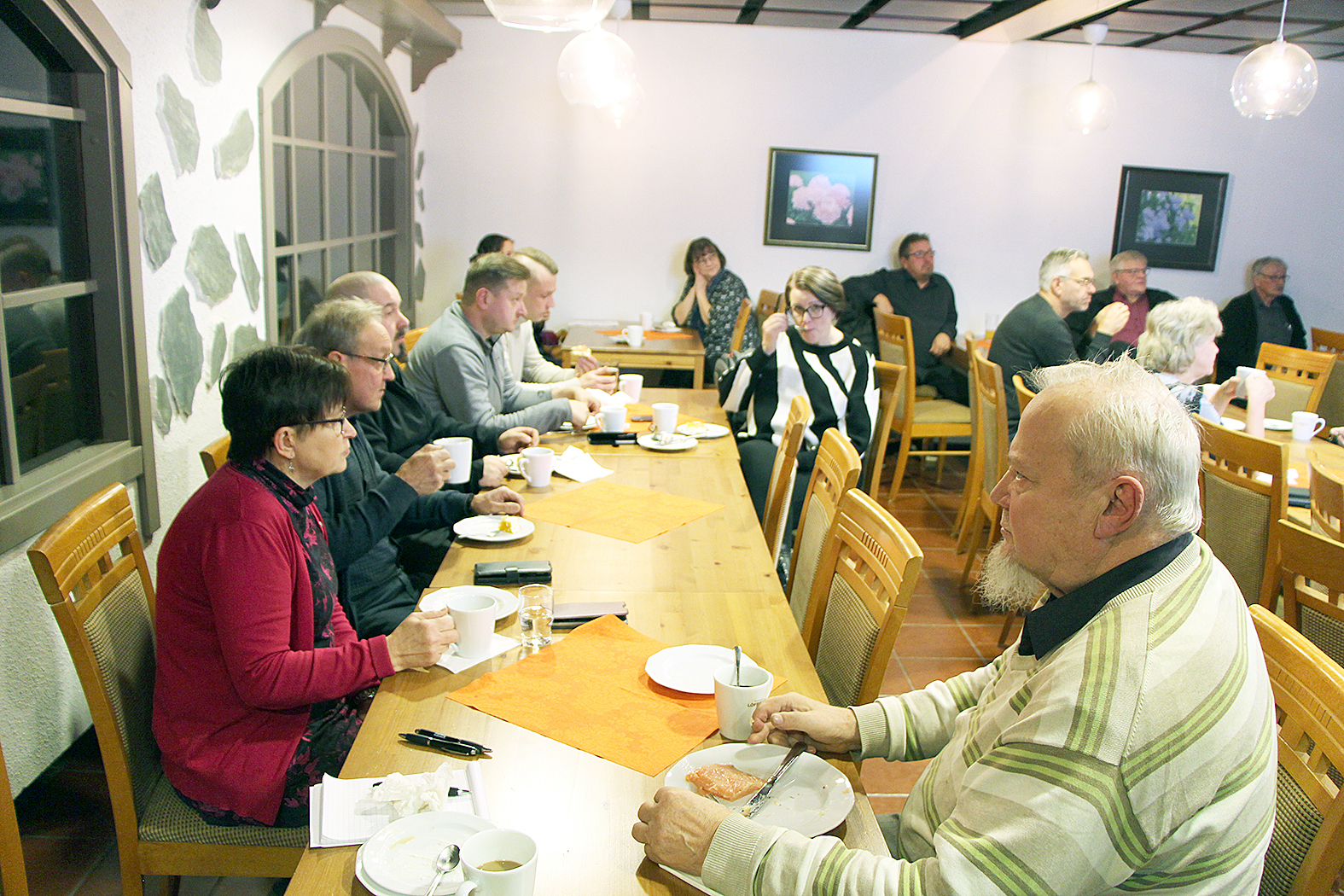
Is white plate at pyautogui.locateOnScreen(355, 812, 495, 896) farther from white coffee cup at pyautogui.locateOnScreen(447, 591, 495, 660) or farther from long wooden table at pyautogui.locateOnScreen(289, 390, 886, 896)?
white coffee cup at pyautogui.locateOnScreen(447, 591, 495, 660)

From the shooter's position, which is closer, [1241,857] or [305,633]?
[1241,857]

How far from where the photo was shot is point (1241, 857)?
3.28 feet

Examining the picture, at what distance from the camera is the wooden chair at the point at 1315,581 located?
195 centimetres

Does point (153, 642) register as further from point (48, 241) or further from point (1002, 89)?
point (1002, 89)

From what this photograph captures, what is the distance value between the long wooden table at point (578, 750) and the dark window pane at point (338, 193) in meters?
2.69

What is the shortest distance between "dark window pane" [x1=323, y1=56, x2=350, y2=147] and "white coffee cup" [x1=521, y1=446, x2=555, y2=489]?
2764 mm

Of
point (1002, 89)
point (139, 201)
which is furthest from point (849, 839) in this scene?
point (1002, 89)

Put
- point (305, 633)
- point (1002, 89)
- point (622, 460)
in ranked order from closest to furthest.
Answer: point (305, 633) < point (622, 460) < point (1002, 89)

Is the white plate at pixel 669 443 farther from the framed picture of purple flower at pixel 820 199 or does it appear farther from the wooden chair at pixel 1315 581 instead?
the framed picture of purple flower at pixel 820 199

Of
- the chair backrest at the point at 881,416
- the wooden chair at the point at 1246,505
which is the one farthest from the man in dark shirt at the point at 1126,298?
the wooden chair at the point at 1246,505

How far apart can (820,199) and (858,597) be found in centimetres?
517

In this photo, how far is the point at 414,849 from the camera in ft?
3.60

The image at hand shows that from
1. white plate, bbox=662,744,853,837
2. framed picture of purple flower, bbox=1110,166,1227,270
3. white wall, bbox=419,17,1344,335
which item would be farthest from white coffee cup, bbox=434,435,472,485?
framed picture of purple flower, bbox=1110,166,1227,270

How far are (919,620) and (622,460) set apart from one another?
58.2 inches
